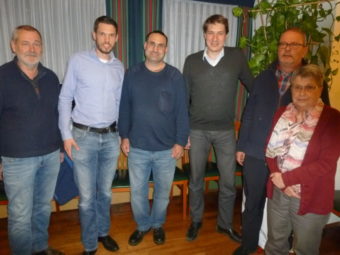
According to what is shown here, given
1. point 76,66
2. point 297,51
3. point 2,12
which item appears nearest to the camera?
point 297,51

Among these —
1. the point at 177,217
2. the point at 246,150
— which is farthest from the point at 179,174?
the point at 246,150

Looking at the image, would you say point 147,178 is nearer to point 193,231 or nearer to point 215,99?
point 193,231

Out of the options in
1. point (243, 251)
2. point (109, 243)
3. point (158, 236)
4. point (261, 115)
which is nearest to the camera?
point (261, 115)

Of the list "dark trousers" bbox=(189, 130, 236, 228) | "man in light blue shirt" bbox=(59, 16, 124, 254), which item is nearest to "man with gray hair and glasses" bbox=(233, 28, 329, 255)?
"dark trousers" bbox=(189, 130, 236, 228)

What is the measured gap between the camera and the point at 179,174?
2836 mm

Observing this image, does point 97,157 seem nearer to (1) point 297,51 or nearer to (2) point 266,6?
(1) point 297,51

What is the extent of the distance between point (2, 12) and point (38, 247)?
2137 millimetres

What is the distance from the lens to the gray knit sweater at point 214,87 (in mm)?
2125

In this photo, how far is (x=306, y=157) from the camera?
1441 millimetres

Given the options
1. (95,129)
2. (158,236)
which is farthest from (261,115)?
(158,236)

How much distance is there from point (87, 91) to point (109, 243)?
127 centimetres

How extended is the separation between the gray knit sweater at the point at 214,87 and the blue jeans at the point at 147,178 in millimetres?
387

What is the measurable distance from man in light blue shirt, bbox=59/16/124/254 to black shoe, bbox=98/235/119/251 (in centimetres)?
23

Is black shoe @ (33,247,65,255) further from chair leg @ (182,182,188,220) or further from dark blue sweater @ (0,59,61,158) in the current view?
chair leg @ (182,182,188,220)
